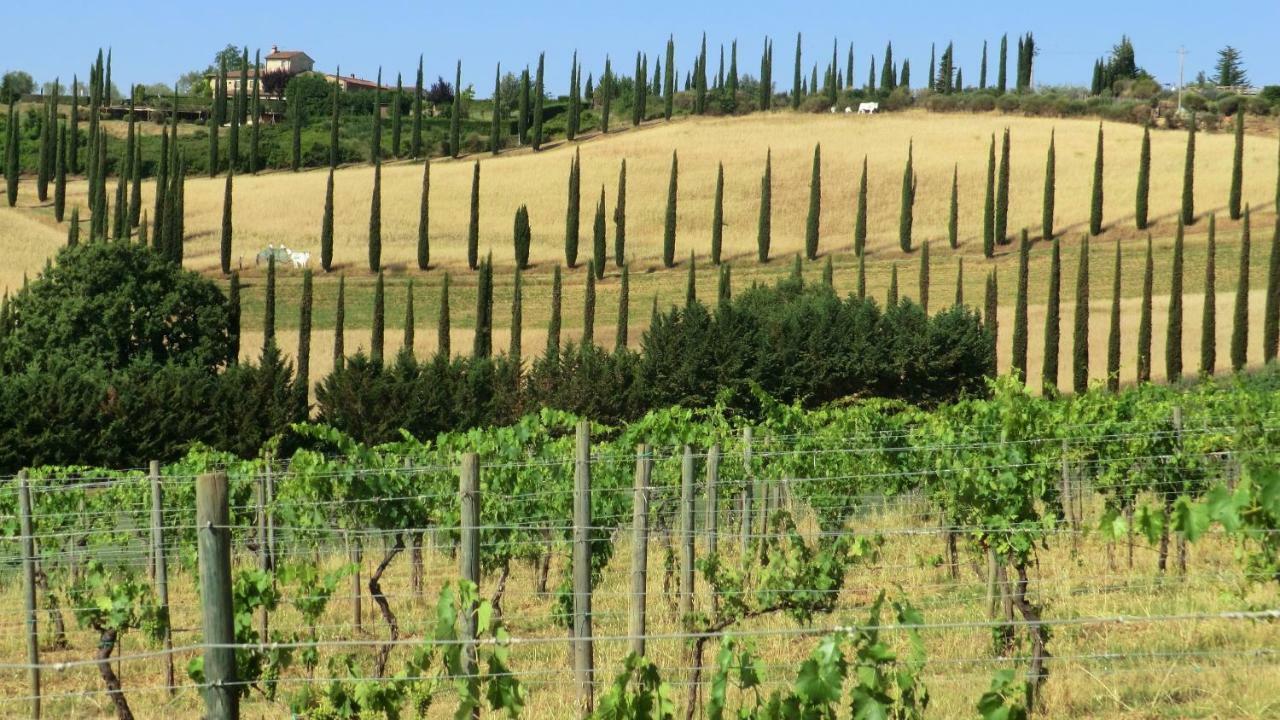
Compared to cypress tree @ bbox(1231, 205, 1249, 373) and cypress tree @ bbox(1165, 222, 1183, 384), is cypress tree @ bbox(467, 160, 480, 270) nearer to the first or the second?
cypress tree @ bbox(1165, 222, 1183, 384)

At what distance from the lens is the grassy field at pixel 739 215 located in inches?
2215

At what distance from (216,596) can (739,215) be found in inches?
2617

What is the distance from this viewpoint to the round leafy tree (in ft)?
123

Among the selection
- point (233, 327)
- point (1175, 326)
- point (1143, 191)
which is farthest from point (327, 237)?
point (1175, 326)

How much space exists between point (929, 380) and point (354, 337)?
21.9 m

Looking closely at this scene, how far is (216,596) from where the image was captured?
5227 millimetres

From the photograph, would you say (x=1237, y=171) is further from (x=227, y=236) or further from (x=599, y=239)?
(x=227, y=236)

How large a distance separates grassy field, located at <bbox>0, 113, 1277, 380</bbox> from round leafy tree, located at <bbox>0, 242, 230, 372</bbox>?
34.1 feet

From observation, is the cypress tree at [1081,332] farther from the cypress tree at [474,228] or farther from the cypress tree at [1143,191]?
the cypress tree at [474,228]

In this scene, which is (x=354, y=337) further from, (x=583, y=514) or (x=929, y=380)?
(x=583, y=514)

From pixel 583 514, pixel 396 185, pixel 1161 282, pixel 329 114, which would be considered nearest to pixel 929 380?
pixel 1161 282

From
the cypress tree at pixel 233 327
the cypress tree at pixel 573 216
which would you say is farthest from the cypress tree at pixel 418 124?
the cypress tree at pixel 233 327

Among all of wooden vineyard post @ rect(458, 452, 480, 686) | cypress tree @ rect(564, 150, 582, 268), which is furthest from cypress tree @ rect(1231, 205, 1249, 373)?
wooden vineyard post @ rect(458, 452, 480, 686)

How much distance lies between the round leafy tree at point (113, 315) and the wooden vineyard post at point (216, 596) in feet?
108
